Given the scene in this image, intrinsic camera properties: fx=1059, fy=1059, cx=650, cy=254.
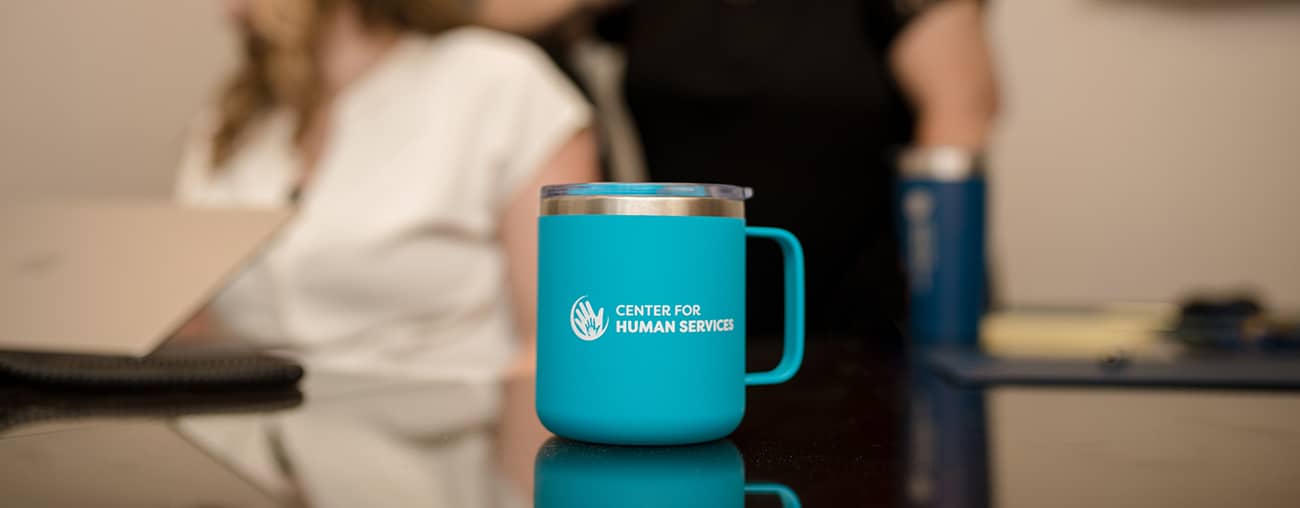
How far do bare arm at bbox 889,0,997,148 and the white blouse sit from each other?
1.71ft

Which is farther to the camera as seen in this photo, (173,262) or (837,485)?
(173,262)

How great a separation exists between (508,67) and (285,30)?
1.16 ft

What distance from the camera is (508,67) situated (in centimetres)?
162

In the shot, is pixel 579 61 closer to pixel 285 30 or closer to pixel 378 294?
pixel 285 30

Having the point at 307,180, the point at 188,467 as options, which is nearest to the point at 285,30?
the point at 307,180

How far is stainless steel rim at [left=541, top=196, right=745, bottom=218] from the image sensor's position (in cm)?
48

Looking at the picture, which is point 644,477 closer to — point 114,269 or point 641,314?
point 641,314

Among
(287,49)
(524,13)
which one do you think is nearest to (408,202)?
(287,49)

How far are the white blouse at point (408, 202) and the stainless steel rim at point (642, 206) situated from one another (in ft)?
3.20

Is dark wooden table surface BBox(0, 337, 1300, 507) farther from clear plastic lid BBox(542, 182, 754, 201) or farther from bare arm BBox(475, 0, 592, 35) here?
bare arm BBox(475, 0, 592, 35)

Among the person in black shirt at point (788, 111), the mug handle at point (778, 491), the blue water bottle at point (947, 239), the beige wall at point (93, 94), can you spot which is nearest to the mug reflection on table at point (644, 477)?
the mug handle at point (778, 491)

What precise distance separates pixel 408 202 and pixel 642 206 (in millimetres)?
1079

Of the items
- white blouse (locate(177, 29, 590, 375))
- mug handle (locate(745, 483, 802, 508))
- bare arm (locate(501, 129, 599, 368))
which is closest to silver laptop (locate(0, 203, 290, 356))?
mug handle (locate(745, 483, 802, 508))

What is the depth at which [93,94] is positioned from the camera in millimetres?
2045
